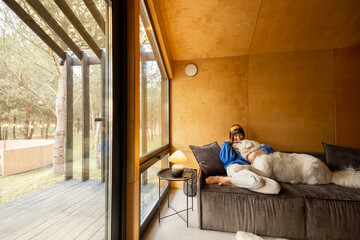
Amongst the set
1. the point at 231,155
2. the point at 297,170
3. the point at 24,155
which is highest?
the point at 24,155

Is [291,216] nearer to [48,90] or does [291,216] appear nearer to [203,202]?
[203,202]

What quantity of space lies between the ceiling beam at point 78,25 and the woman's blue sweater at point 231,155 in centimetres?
199

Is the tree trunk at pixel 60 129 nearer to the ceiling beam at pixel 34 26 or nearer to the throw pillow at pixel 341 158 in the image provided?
the ceiling beam at pixel 34 26

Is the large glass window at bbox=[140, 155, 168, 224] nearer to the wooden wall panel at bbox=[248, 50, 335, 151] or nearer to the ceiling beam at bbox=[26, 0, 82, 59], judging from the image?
the ceiling beam at bbox=[26, 0, 82, 59]

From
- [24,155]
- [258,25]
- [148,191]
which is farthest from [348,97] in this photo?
[24,155]

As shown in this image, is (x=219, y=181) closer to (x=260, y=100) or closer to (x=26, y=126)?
(x=260, y=100)

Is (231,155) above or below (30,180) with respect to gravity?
below

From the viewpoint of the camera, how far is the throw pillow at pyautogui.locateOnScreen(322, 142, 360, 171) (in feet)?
6.92

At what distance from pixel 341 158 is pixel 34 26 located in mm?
3525

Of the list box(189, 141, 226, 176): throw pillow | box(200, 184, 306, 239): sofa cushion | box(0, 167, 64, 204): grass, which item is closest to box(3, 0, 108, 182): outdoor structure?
box(0, 167, 64, 204): grass

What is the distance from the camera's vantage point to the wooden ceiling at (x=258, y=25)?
2.04m

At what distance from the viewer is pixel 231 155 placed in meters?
2.24

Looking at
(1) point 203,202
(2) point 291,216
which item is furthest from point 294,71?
(1) point 203,202

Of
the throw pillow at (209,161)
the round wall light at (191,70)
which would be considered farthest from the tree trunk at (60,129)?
the round wall light at (191,70)
